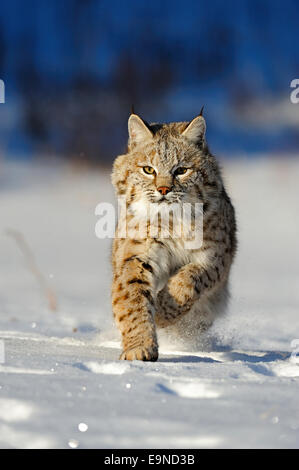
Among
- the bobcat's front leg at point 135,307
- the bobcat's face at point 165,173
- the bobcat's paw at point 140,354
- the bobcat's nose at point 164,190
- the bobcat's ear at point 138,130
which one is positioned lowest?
the bobcat's paw at point 140,354

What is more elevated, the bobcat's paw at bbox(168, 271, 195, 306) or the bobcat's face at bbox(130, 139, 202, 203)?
the bobcat's face at bbox(130, 139, 202, 203)

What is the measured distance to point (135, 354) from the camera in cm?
298

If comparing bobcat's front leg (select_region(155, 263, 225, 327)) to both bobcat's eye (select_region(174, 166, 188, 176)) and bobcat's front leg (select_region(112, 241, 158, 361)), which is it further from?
bobcat's eye (select_region(174, 166, 188, 176))

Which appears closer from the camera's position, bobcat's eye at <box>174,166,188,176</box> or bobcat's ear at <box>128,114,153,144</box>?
bobcat's eye at <box>174,166,188,176</box>

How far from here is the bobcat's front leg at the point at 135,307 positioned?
3053mm

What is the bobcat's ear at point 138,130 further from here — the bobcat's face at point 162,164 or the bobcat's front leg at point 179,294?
the bobcat's front leg at point 179,294

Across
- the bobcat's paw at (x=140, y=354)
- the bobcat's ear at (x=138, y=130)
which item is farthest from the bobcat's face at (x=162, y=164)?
the bobcat's paw at (x=140, y=354)

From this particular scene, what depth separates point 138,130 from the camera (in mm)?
3824

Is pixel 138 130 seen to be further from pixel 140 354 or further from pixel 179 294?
pixel 140 354

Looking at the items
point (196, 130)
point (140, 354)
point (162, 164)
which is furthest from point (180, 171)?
point (140, 354)

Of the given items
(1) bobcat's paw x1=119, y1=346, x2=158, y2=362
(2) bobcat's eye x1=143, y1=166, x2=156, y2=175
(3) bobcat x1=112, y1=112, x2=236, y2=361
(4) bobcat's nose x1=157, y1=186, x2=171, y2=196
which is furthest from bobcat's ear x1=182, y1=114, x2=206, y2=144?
(1) bobcat's paw x1=119, y1=346, x2=158, y2=362

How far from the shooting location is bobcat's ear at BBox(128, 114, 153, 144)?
3.77m

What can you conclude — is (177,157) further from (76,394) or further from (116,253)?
(76,394)
